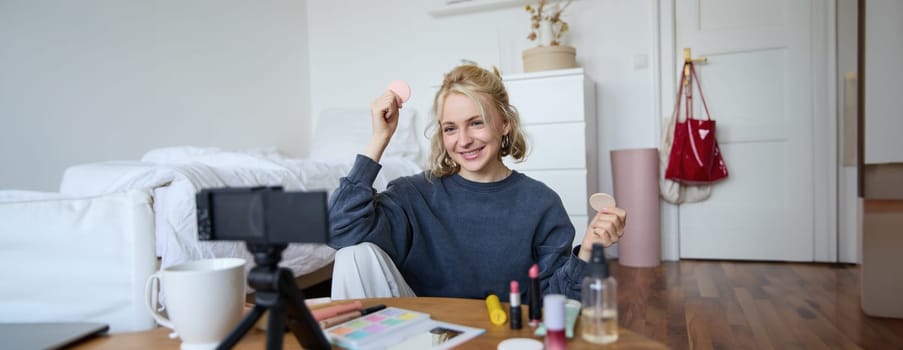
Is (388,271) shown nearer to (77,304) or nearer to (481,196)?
(481,196)

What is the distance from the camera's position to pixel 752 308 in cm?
215

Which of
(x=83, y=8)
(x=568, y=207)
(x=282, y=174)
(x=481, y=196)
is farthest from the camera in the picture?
(x=568, y=207)

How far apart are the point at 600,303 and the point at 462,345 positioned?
6.1 inches

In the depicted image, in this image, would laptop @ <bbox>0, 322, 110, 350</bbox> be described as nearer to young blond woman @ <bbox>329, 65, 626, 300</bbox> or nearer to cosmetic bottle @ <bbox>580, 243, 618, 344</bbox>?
young blond woman @ <bbox>329, 65, 626, 300</bbox>

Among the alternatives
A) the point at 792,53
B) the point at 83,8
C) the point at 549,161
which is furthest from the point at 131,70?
the point at 792,53

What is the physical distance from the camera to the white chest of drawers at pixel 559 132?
2830 millimetres

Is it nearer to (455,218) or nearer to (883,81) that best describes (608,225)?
(455,218)

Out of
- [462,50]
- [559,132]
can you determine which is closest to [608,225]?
[559,132]

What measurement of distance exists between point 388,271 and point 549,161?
1981 mm

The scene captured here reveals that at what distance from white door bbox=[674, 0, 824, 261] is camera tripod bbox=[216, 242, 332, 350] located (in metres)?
3.04

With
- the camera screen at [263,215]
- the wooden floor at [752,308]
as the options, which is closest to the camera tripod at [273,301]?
the camera screen at [263,215]

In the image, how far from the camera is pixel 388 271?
1010 millimetres

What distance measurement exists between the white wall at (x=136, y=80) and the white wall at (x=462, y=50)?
262 millimetres

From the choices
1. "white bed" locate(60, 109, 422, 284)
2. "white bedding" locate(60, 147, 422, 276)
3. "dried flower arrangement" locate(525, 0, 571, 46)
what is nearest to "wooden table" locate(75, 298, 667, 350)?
"white bed" locate(60, 109, 422, 284)
